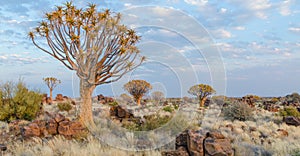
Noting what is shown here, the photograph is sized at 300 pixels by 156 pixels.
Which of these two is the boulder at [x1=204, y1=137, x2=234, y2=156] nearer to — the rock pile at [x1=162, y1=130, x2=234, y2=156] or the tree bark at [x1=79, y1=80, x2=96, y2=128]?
the rock pile at [x1=162, y1=130, x2=234, y2=156]

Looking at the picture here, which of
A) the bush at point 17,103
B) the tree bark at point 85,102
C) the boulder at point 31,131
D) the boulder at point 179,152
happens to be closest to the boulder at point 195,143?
the boulder at point 179,152

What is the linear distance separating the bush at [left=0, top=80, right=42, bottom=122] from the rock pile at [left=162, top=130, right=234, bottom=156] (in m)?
9.95

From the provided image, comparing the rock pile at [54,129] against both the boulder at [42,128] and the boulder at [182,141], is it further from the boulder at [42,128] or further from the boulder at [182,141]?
the boulder at [182,141]

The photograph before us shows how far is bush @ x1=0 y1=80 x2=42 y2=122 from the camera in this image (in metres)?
14.1

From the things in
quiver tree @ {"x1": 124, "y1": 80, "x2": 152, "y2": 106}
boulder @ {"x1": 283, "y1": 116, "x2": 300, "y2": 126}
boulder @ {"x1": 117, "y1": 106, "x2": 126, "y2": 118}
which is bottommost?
boulder @ {"x1": 283, "y1": 116, "x2": 300, "y2": 126}

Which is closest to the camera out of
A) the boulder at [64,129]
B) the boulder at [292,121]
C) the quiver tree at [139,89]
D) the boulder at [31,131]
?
the boulder at [31,131]

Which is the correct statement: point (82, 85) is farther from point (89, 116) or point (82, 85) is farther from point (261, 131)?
point (261, 131)

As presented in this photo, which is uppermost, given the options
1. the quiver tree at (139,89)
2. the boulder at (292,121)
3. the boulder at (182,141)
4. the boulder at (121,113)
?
the quiver tree at (139,89)

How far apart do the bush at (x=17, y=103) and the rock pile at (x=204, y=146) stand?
392 inches

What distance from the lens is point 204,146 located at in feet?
21.4

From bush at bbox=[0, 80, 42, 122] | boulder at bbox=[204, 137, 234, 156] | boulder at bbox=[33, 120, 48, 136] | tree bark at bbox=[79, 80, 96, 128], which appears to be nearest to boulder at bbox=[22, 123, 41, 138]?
boulder at bbox=[33, 120, 48, 136]

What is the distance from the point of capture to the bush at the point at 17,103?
14.1m

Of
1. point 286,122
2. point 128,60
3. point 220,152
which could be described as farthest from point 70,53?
point 286,122

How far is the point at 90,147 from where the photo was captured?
7422 millimetres
